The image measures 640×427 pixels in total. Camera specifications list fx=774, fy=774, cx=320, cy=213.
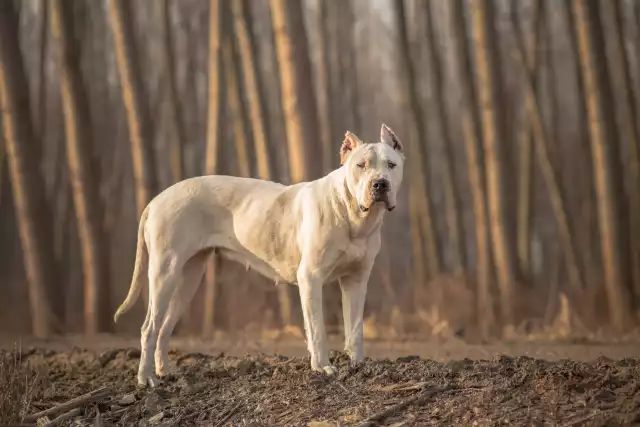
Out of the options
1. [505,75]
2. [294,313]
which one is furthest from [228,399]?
[505,75]

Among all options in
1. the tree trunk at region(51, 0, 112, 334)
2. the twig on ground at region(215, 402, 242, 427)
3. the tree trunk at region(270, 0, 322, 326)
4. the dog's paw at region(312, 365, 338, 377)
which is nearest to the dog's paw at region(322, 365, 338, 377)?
the dog's paw at region(312, 365, 338, 377)

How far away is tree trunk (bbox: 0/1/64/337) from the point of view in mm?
7184

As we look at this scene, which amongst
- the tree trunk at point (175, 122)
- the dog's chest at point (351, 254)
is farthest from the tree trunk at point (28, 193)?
the dog's chest at point (351, 254)

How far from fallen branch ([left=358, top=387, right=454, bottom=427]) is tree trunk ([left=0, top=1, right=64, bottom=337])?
472cm

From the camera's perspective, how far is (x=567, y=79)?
20.8 ft

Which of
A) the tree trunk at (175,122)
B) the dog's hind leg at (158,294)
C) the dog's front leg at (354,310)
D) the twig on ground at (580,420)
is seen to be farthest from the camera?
the tree trunk at (175,122)

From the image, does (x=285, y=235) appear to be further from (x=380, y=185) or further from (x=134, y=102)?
(x=134, y=102)

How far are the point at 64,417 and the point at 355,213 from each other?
1.69 meters

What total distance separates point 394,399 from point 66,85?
5036mm

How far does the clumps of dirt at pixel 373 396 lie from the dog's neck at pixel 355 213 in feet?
2.23

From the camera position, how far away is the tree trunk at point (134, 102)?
6.91m

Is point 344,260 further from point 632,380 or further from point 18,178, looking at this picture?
point 18,178

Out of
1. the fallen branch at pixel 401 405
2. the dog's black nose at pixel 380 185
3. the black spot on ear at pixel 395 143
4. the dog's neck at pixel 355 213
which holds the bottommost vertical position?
the fallen branch at pixel 401 405

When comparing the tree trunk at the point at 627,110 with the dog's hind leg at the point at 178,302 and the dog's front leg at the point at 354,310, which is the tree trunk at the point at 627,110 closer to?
the dog's front leg at the point at 354,310
